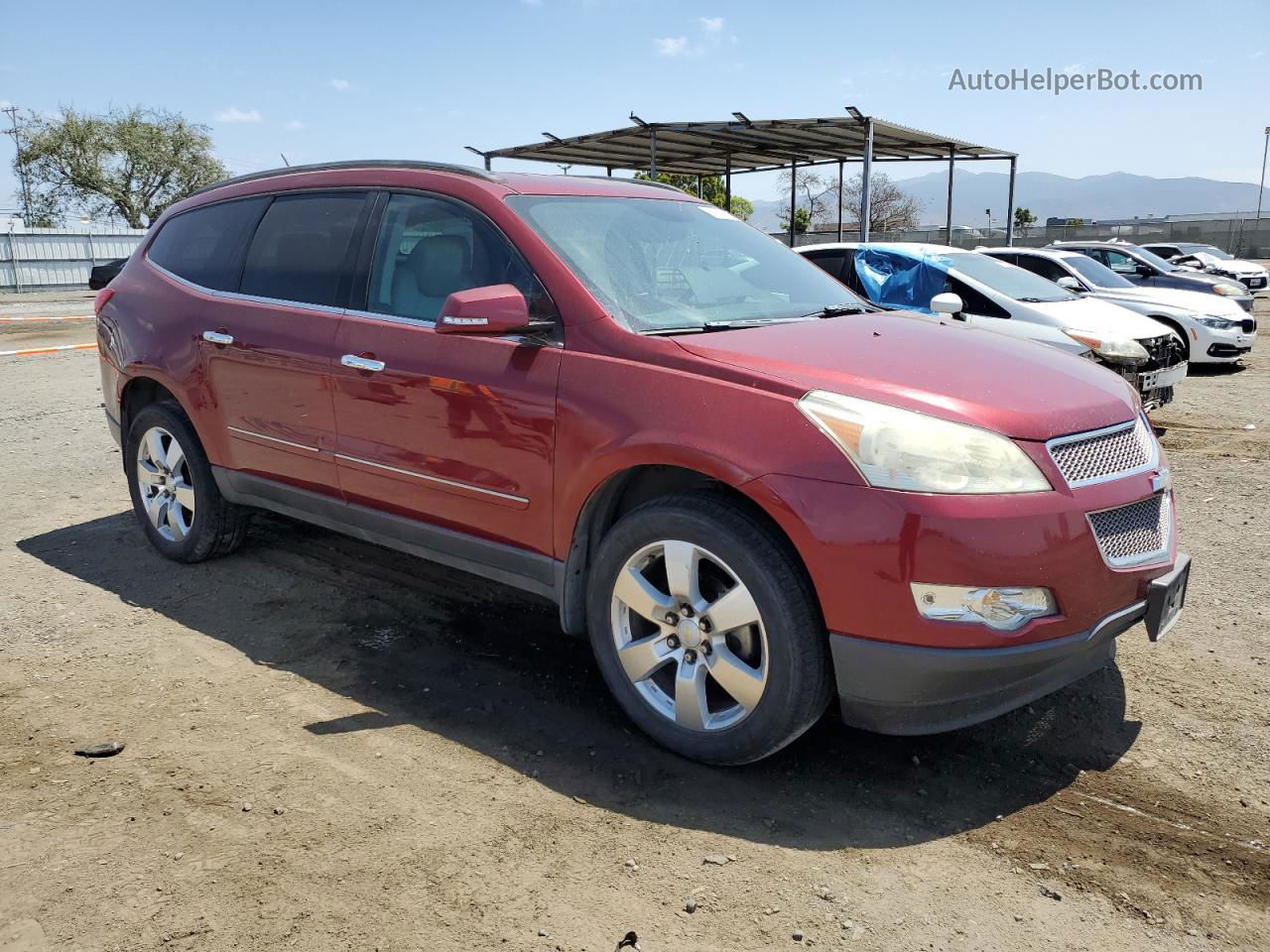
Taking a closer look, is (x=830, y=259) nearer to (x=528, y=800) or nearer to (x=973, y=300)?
(x=973, y=300)

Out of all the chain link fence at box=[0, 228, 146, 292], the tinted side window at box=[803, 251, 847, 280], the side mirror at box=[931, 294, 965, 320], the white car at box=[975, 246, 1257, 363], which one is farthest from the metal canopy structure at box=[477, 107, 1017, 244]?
the chain link fence at box=[0, 228, 146, 292]

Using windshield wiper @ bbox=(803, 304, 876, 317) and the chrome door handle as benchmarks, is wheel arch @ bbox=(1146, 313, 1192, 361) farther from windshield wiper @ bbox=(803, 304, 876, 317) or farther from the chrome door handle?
the chrome door handle

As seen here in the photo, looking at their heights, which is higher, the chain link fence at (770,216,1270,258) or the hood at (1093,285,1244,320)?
the chain link fence at (770,216,1270,258)

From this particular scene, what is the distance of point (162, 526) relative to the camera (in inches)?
203

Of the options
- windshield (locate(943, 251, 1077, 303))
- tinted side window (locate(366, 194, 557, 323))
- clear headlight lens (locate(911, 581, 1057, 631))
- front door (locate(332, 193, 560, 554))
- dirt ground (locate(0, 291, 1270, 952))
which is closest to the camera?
dirt ground (locate(0, 291, 1270, 952))

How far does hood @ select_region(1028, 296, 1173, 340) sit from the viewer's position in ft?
28.6

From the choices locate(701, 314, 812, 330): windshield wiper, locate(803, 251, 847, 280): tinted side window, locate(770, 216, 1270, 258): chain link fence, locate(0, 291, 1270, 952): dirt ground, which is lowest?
locate(0, 291, 1270, 952): dirt ground

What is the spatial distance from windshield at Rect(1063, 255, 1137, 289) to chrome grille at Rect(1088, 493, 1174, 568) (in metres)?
11.0

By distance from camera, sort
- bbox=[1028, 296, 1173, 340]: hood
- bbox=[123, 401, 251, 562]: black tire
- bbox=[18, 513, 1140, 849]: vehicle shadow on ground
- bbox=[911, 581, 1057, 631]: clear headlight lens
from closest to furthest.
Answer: bbox=[911, 581, 1057, 631]: clear headlight lens → bbox=[18, 513, 1140, 849]: vehicle shadow on ground → bbox=[123, 401, 251, 562]: black tire → bbox=[1028, 296, 1173, 340]: hood

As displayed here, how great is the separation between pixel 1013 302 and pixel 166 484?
719 centimetres

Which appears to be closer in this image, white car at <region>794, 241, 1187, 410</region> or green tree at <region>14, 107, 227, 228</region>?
white car at <region>794, 241, 1187, 410</region>

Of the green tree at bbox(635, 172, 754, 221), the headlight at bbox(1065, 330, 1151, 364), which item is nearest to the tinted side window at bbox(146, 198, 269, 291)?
the headlight at bbox(1065, 330, 1151, 364)

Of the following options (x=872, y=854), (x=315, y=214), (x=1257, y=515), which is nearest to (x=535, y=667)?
(x=872, y=854)

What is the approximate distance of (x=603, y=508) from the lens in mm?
3350
